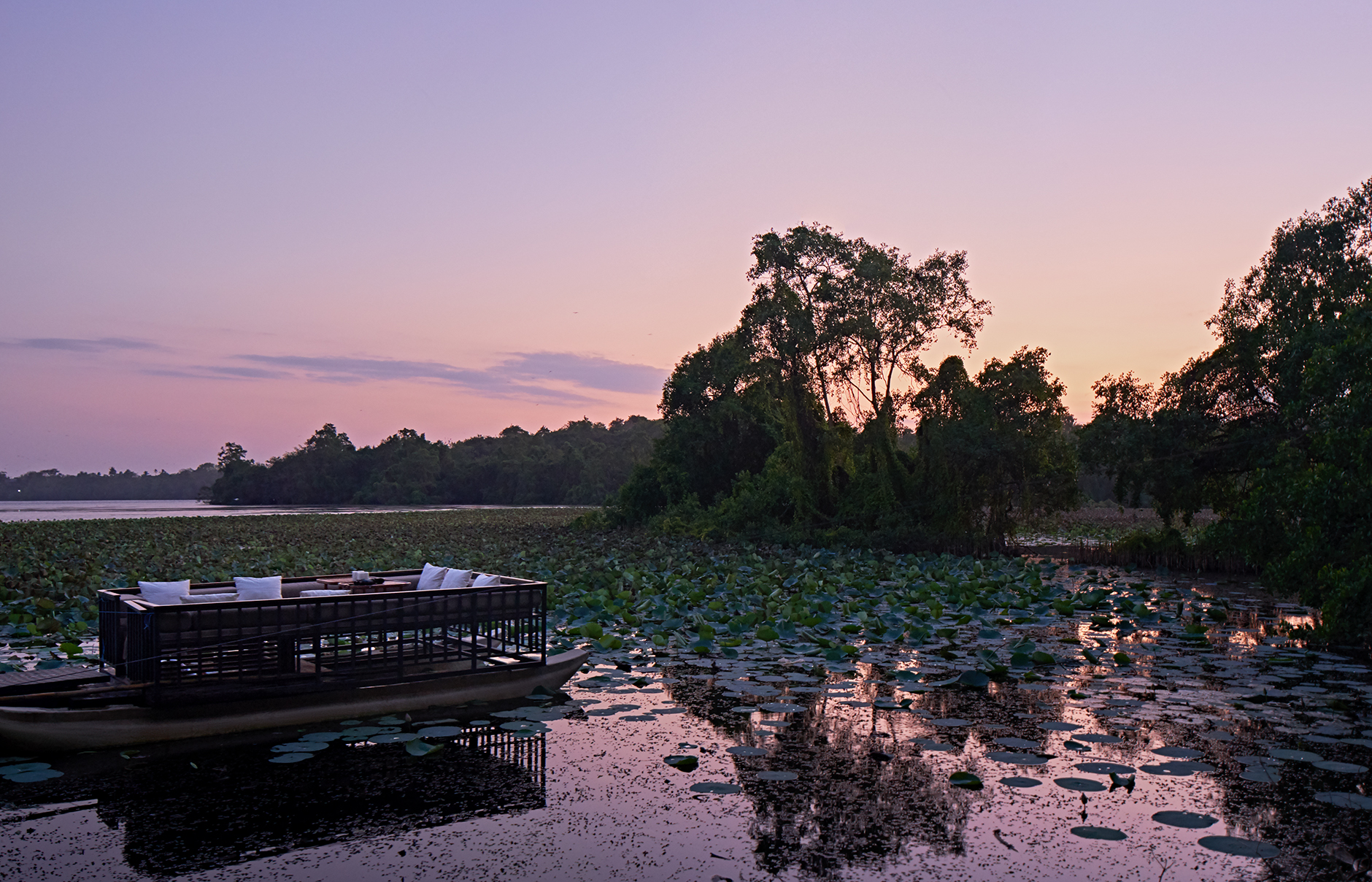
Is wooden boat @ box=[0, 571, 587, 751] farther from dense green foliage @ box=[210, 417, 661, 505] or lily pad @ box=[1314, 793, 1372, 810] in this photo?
dense green foliage @ box=[210, 417, 661, 505]

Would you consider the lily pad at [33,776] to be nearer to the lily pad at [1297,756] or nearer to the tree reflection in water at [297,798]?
the tree reflection in water at [297,798]

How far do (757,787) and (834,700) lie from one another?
7.35 ft

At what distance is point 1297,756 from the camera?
5590 mm

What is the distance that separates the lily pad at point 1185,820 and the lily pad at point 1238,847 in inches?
4.7

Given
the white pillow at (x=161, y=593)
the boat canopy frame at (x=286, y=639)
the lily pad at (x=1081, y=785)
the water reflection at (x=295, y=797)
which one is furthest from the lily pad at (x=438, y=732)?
the lily pad at (x=1081, y=785)

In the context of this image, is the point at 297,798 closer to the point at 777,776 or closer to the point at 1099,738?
the point at 777,776

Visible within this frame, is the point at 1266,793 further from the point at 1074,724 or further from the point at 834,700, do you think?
the point at 834,700

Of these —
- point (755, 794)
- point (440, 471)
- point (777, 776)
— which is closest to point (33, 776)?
point (755, 794)

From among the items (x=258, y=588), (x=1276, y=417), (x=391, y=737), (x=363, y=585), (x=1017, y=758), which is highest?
(x=1276, y=417)

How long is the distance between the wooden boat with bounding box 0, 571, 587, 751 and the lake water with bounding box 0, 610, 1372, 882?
157mm

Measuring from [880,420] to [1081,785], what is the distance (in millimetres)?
19852

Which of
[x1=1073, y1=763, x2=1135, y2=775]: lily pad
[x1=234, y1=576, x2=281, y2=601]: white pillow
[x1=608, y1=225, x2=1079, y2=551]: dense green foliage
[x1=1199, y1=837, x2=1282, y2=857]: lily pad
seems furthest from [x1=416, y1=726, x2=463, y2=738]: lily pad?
[x1=608, y1=225, x2=1079, y2=551]: dense green foliage

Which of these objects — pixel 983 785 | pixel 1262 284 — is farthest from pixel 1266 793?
pixel 1262 284

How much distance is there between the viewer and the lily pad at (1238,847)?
13.4ft
